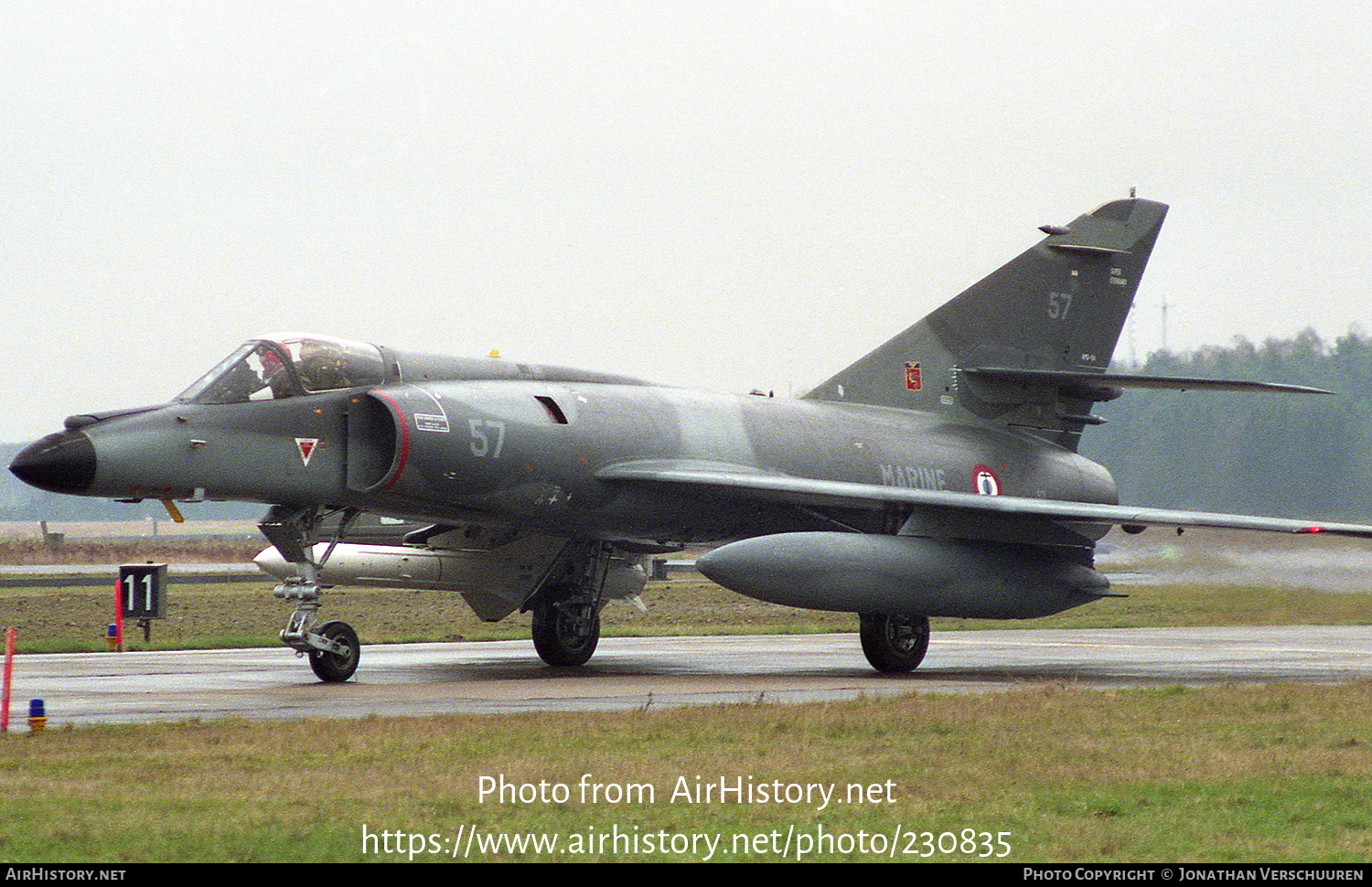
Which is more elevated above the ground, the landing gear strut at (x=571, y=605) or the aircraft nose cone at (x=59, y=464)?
the aircraft nose cone at (x=59, y=464)

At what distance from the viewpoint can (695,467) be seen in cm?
1620

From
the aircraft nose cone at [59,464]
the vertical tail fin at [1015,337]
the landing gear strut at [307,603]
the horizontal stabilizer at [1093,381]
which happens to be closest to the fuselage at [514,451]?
the aircraft nose cone at [59,464]

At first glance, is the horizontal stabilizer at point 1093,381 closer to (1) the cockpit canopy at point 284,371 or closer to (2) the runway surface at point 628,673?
(2) the runway surface at point 628,673

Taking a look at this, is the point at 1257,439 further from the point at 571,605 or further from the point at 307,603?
the point at 307,603

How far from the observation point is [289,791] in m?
7.27

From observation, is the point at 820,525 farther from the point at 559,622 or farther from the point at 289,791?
the point at 289,791

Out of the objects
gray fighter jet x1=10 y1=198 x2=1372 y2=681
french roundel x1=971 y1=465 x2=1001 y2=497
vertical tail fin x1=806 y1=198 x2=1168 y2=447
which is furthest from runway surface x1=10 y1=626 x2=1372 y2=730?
vertical tail fin x1=806 y1=198 x2=1168 y2=447

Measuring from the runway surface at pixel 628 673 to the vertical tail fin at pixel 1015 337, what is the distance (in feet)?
10.6

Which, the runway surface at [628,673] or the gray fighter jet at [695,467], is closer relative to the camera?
the runway surface at [628,673]

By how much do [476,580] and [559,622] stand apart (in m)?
1.21

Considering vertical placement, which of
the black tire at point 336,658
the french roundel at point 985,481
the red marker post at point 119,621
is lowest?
the red marker post at point 119,621

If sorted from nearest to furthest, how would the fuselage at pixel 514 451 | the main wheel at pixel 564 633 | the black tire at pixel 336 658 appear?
the fuselage at pixel 514 451
the black tire at pixel 336 658
the main wheel at pixel 564 633

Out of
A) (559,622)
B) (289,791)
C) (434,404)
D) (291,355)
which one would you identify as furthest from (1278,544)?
(289,791)

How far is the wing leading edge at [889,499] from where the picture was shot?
612 inches
